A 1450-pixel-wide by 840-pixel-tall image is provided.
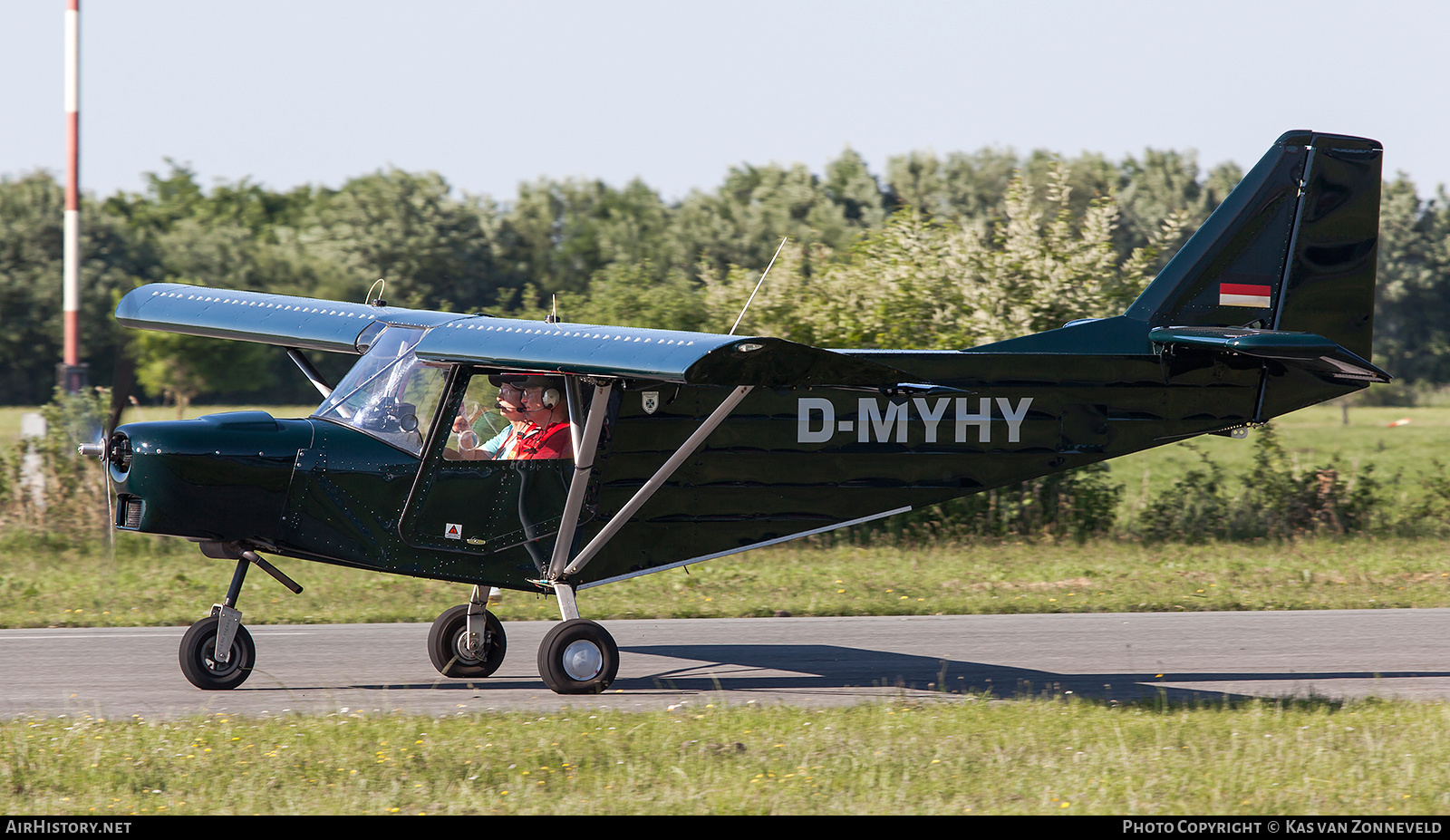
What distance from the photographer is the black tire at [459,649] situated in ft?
29.0

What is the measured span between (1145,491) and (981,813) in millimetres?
13680

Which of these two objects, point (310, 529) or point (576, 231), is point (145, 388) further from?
point (576, 231)

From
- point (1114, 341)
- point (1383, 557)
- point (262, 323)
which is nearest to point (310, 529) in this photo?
point (262, 323)

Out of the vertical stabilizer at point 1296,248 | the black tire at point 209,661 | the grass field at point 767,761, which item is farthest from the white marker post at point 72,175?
the vertical stabilizer at point 1296,248

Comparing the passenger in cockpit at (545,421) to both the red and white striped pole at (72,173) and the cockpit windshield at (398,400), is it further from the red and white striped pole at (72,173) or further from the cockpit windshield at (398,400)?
the red and white striped pole at (72,173)

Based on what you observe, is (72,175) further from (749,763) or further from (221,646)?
(749,763)

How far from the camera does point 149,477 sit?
7242 mm

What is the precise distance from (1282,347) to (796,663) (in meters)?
4.16

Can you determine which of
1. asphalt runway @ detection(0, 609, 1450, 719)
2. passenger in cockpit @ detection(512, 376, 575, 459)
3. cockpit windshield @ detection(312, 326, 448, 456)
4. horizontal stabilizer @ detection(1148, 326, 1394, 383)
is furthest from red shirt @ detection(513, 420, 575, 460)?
horizontal stabilizer @ detection(1148, 326, 1394, 383)

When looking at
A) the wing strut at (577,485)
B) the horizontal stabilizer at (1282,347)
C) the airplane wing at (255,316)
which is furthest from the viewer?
the airplane wing at (255,316)

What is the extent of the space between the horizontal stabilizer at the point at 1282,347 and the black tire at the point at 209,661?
6824 millimetres

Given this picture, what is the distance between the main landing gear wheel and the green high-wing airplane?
2 centimetres

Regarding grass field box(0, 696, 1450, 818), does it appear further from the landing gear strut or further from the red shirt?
the red shirt

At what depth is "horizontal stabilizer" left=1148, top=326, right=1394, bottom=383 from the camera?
9016 mm
